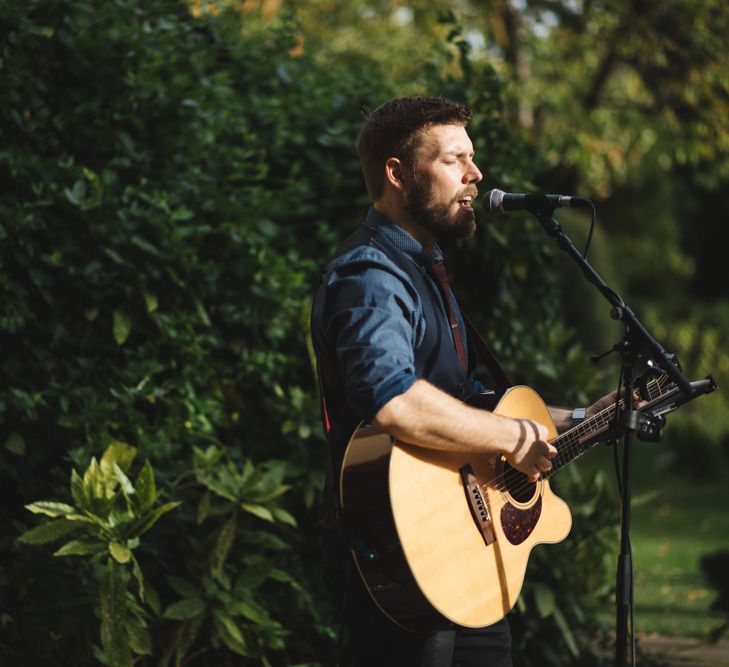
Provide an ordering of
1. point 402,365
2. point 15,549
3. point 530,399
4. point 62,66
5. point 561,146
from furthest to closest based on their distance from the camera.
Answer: point 561,146 < point 62,66 < point 15,549 < point 530,399 < point 402,365

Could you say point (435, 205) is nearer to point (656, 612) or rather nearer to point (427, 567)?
point (427, 567)

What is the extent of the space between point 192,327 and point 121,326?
0.35 meters

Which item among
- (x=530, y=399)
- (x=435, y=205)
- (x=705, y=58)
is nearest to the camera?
(x=435, y=205)

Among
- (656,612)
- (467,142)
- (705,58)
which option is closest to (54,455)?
(467,142)

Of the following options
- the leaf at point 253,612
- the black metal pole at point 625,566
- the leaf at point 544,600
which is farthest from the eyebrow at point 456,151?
the leaf at point 544,600

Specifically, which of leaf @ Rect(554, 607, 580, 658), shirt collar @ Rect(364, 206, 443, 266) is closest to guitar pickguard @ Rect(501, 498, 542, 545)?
shirt collar @ Rect(364, 206, 443, 266)

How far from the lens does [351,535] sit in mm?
2711

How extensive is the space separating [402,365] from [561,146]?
35.8ft

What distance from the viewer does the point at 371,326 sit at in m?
2.59

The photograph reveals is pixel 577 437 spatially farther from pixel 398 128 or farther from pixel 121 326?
pixel 121 326

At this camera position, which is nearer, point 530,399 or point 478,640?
point 478,640

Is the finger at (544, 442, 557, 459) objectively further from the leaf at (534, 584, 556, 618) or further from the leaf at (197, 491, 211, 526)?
the leaf at (534, 584, 556, 618)

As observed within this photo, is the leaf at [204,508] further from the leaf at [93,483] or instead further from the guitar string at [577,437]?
the guitar string at [577,437]

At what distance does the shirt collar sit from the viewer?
2.91m
